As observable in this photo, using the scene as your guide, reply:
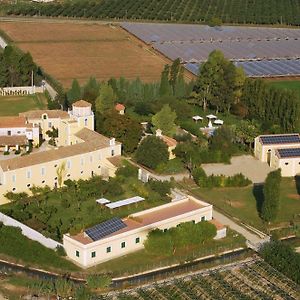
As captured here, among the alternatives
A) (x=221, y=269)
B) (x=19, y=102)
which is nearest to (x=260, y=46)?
(x=19, y=102)

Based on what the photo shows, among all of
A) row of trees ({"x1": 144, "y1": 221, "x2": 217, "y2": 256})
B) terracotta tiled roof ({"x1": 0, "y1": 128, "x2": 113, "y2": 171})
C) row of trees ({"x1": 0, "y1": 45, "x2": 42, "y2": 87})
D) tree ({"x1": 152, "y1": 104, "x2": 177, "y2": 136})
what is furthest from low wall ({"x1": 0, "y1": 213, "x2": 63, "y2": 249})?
row of trees ({"x1": 0, "y1": 45, "x2": 42, "y2": 87})

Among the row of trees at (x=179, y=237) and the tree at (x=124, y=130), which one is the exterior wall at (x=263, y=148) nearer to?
the tree at (x=124, y=130)

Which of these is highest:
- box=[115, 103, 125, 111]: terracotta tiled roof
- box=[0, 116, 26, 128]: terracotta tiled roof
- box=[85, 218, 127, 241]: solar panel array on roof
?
box=[115, 103, 125, 111]: terracotta tiled roof

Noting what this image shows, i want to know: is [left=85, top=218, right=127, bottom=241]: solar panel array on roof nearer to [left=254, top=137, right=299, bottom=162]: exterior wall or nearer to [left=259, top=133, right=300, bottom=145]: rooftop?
[left=254, top=137, right=299, bottom=162]: exterior wall

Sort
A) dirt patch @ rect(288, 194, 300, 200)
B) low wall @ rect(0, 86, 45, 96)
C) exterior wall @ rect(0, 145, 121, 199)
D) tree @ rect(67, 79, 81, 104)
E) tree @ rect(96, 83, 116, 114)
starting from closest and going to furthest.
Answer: exterior wall @ rect(0, 145, 121, 199) < dirt patch @ rect(288, 194, 300, 200) < tree @ rect(96, 83, 116, 114) < tree @ rect(67, 79, 81, 104) < low wall @ rect(0, 86, 45, 96)

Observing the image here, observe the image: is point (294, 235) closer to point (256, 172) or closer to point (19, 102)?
point (256, 172)

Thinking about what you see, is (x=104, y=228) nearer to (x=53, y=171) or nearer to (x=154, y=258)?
(x=154, y=258)
